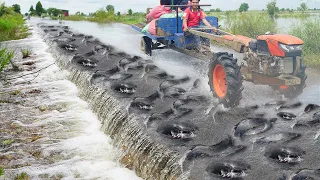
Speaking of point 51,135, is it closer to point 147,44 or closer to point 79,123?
point 79,123

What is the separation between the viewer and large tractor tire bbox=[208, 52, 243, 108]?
19.8 ft

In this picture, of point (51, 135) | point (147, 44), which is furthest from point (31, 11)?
point (51, 135)

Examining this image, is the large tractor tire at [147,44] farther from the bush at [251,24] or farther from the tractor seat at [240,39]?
the bush at [251,24]

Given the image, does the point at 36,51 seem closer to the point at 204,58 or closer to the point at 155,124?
the point at 204,58

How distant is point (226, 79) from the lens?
6.09 meters

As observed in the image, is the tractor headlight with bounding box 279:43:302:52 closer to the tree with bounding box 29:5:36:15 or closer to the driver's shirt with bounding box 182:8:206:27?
the driver's shirt with bounding box 182:8:206:27

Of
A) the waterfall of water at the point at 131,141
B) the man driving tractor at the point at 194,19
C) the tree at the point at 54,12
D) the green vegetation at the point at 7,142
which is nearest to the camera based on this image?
the waterfall of water at the point at 131,141

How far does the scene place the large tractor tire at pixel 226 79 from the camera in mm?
6043

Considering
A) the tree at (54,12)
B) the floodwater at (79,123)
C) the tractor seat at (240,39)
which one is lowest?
the floodwater at (79,123)

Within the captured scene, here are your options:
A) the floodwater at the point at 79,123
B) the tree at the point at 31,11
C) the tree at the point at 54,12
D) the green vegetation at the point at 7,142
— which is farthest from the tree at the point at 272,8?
the tree at the point at 31,11

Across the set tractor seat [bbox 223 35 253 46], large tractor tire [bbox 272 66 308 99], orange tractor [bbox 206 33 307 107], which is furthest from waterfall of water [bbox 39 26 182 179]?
large tractor tire [bbox 272 66 308 99]

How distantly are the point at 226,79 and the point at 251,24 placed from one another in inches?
482

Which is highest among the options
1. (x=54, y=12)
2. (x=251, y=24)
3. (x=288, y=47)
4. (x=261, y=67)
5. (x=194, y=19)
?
(x=194, y=19)

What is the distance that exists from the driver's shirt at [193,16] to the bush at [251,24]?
7826 millimetres
